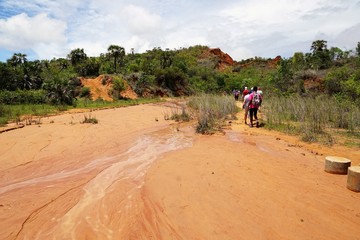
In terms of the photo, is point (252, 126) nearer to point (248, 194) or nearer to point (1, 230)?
point (248, 194)

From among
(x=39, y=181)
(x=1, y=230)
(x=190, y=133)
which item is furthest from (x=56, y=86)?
(x=1, y=230)

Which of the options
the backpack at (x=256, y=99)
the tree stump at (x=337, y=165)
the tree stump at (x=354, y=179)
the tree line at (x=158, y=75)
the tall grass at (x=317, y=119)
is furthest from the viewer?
the tree line at (x=158, y=75)

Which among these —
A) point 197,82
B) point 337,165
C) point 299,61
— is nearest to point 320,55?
point 299,61

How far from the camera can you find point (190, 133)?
10.6 meters

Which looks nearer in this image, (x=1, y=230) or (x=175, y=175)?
(x=1, y=230)

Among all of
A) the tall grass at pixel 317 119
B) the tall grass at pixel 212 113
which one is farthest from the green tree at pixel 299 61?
the tall grass at pixel 317 119

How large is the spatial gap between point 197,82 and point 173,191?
37467mm

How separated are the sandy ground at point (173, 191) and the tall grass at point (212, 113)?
1366 millimetres

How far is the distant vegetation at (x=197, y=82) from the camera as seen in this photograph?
1199cm

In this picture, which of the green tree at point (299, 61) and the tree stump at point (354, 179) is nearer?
the tree stump at point (354, 179)

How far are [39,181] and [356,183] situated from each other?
5958 mm

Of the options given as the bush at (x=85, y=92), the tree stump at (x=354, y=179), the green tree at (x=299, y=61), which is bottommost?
the tree stump at (x=354, y=179)

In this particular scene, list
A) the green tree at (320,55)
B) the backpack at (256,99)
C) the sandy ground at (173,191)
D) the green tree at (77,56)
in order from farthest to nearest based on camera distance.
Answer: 1. the green tree at (77,56)
2. the green tree at (320,55)
3. the backpack at (256,99)
4. the sandy ground at (173,191)

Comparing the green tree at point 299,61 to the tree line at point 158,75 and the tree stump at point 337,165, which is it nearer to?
the tree line at point 158,75
